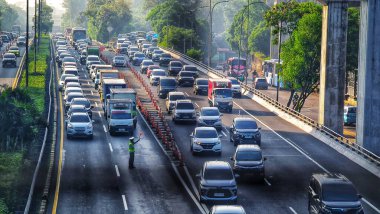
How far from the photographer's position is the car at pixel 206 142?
51.3 meters

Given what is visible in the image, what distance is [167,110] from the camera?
71.4m

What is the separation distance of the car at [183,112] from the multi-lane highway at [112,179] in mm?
4661

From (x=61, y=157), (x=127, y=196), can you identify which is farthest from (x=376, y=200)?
(x=61, y=157)

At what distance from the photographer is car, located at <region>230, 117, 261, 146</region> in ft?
180

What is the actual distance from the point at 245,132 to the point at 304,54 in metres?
32.4

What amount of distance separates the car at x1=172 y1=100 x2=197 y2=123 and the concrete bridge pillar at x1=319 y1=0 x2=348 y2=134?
995 centimetres

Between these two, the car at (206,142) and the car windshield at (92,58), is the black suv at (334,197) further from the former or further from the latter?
the car windshield at (92,58)

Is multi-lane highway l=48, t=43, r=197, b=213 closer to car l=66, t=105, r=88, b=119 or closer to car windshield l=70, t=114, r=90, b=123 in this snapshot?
car windshield l=70, t=114, r=90, b=123

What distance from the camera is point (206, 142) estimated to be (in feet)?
168

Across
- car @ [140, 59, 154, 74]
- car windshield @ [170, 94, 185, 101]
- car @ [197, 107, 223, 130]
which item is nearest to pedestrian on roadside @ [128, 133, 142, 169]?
car @ [197, 107, 223, 130]

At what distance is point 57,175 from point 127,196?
6509 millimetres

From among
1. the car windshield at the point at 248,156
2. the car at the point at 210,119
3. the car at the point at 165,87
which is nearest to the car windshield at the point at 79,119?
the car at the point at 210,119

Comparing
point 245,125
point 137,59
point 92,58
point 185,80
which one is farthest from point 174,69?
point 245,125

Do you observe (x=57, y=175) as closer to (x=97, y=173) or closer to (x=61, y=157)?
(x=97, y=173)
